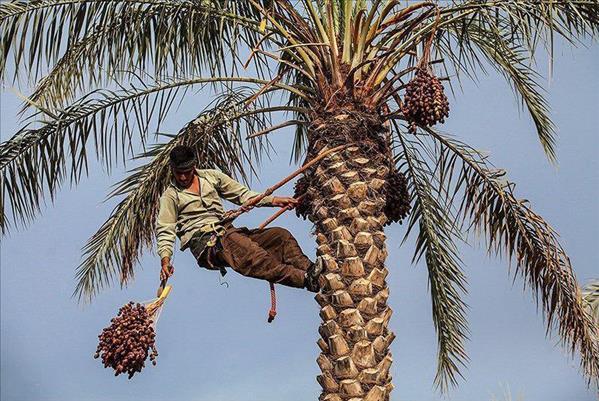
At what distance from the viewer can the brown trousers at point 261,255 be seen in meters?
8.12

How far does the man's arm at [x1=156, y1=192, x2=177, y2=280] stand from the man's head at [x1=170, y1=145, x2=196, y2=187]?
0.62ft

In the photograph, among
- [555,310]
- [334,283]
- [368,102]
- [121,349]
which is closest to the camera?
[121,349]

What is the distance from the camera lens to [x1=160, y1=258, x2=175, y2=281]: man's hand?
801 cm

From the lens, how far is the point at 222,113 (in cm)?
1038

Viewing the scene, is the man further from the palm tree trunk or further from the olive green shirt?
the palm tree trunk

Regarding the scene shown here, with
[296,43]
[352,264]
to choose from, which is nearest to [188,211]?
[352,264]

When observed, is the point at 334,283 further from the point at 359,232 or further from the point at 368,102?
the point at 368,102

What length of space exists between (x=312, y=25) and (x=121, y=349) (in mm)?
3566

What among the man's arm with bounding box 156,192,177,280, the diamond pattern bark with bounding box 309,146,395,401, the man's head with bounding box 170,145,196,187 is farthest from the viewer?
the man's head with bounding box 170,145,196,187

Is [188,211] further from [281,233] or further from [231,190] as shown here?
[281,233]

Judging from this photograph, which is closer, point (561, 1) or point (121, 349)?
point (121, 349)

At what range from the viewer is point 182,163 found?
8258 millimetres

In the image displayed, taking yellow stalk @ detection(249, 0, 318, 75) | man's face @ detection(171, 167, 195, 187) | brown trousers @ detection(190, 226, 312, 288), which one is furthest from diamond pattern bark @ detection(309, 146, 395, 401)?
man's face @ detection(171, 167, 195, 187)

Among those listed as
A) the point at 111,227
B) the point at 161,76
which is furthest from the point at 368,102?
the point at 111,227
